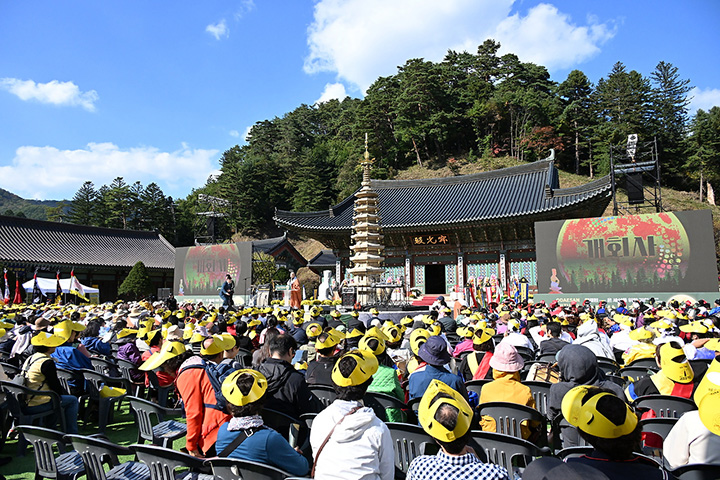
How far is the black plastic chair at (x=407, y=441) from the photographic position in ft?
9.86

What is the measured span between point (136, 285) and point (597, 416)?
1262 inches

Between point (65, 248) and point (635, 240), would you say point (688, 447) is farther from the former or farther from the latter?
point (65, 248)

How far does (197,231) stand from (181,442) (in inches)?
1872

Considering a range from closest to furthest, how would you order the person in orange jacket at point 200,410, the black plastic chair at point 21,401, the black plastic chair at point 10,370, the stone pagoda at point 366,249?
the person in orange jacket at point 200,410
the black plastic chair at point 21,401
the black plastic chair at point 10,370
the stone pagoda at point 366,249

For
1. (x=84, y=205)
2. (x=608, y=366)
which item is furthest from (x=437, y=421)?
(x=84, y=205)

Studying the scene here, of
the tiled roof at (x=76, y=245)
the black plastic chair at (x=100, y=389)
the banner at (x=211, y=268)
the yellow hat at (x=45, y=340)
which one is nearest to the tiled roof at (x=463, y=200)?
the banner at (x=211, y=268)

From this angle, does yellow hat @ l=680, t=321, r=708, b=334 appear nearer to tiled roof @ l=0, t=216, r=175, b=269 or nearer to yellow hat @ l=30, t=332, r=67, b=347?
yellow hat @ l=30, t=332, r=67, b=347

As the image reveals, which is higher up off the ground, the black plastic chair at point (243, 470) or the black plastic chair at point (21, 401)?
the black plastic chair at point (243, 470)

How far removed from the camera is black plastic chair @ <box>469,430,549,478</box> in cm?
270

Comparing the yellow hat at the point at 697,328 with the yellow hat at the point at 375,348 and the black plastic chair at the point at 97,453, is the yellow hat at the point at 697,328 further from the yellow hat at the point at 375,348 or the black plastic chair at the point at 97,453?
the black plastic chair at the point at 97,453

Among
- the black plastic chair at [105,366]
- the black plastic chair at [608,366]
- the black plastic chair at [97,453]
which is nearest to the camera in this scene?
the black plastic chair at [97,453]

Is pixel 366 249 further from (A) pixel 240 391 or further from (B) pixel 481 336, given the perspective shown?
(A) pixel 240 391

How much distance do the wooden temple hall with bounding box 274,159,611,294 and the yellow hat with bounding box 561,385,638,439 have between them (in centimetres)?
2010

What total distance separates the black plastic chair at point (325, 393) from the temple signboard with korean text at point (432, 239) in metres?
21.1
